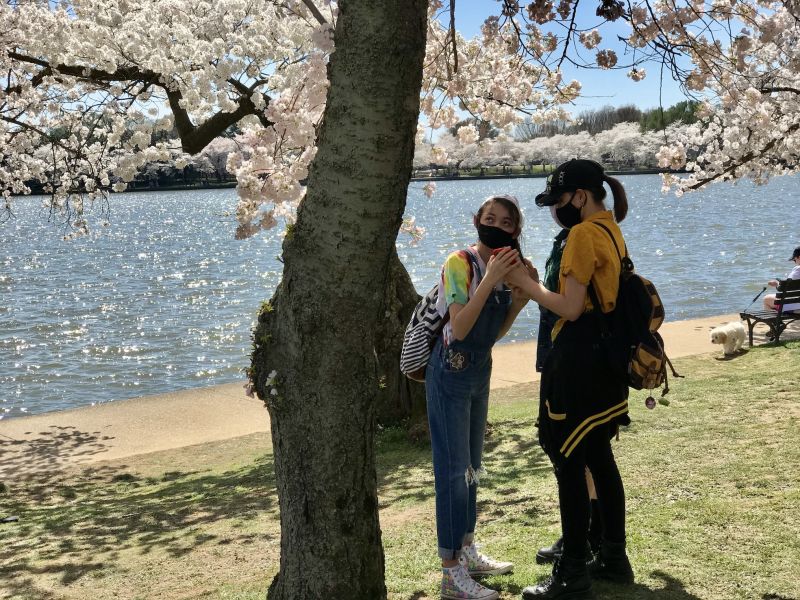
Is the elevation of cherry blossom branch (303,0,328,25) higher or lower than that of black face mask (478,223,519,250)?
higher

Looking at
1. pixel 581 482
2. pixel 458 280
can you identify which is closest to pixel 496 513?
pixel 581 482

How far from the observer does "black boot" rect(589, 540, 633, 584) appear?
12.5ft

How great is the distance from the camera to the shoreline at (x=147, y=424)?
32.0ft

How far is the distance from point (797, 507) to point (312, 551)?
2.76 m

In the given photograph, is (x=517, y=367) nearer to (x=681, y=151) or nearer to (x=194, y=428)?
(x=681, y=151)

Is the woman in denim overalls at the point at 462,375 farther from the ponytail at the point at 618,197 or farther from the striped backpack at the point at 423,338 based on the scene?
the ponytail at the point at 618,197

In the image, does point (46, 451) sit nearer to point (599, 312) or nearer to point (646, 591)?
point (646, 591)

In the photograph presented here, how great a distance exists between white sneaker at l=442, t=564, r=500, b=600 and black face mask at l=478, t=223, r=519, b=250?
143 cm

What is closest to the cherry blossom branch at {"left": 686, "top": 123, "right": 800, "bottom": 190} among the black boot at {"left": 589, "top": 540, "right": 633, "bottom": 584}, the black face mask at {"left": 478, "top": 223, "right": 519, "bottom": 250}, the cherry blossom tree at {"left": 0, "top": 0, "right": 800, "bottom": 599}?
the cherry blossom tree at {"left": 0, "top": 0, "right": 800, "bottom": 599}

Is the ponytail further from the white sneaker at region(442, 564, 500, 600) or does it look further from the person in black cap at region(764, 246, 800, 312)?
the person in black cap at region(764, 246, 800, 312)

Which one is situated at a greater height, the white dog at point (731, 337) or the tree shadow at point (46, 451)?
the white dog at point (731, 337)

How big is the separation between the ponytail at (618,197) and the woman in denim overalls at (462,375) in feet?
1.36

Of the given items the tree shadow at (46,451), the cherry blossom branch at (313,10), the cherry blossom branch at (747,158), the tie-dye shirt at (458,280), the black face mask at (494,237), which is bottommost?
the tree shadow at (46,451)

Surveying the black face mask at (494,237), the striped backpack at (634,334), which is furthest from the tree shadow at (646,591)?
the black face mask at (494,237)
